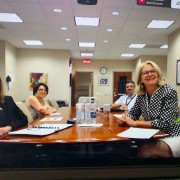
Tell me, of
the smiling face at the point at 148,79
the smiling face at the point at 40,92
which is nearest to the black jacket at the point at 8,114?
the smiling face at the point at 148,79

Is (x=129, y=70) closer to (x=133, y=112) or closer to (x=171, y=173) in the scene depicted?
(x=133, y=112)

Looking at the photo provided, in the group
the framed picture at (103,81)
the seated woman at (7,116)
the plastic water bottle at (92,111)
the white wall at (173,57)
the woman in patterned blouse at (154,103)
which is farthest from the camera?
the plastic water bottle at (92,111)

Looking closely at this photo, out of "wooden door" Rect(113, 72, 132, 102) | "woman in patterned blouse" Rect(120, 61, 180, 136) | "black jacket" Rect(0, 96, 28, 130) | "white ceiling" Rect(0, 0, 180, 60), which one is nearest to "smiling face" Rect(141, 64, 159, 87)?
"woman in patterned blouse" Rect(120, 61, 180, 136)

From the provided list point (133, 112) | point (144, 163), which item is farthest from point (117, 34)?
point (144, 163)

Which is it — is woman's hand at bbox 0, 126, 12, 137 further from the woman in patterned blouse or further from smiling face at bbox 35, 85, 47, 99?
smiling face at bbox 35, 85, 47, 99

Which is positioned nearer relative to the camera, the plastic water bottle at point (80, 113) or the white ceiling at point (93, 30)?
the white ceiling at point (93, 30)

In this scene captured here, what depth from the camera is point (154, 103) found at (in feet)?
3.61

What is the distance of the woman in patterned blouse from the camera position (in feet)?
3.21

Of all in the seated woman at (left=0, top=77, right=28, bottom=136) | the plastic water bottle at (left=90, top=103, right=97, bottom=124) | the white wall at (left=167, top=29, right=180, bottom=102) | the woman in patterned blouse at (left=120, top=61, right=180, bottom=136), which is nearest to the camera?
the white wall at (left=167, top=29, right=180, bottom=102)

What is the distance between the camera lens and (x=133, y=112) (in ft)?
4.30

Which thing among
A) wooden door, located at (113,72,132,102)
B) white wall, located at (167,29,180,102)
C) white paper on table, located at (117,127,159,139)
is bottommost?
white paper on table, located at (117,127,159,139)

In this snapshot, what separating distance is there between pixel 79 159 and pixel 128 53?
0.75 meters

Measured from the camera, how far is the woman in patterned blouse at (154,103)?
3.21ft

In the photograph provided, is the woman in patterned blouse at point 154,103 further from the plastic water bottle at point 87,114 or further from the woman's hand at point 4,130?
the woman's hand at point 4,130
